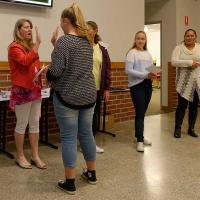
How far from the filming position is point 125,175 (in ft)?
9.38

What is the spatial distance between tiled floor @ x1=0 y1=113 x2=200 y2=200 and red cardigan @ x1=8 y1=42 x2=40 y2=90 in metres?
0.80

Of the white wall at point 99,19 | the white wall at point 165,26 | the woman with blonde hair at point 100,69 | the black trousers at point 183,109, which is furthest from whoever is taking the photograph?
the white wall at point 165,26

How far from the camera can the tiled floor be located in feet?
8.05

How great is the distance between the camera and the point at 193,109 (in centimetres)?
439

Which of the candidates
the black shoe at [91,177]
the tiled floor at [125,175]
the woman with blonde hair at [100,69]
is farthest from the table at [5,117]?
the black shoe at [91,177]

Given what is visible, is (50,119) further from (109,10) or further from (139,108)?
(109,10)

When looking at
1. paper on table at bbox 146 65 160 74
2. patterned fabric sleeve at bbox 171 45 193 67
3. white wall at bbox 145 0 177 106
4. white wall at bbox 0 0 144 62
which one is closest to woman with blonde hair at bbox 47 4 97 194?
paper on table at bbox 146 65 160 74

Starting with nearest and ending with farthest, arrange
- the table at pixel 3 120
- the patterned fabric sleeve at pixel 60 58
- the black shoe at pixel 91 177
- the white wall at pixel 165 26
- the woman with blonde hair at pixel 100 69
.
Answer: the patterned fabric sleeve at pixel 60 58 → the black shoe at pixel 91 177 → the table at pixel 3 120 → the woman with blonde hair at pixel 100 69 → the white wall at pixel 165 26

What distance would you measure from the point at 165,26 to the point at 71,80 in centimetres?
480

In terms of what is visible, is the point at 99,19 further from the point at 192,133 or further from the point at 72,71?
the point at 72,71

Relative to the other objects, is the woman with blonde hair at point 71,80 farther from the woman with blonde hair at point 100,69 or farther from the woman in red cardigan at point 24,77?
the woman with blonde hair at point 100,69

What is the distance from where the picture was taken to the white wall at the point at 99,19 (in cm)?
382

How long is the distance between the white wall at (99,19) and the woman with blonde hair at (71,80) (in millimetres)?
1684

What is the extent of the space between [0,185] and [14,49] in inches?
44.2
